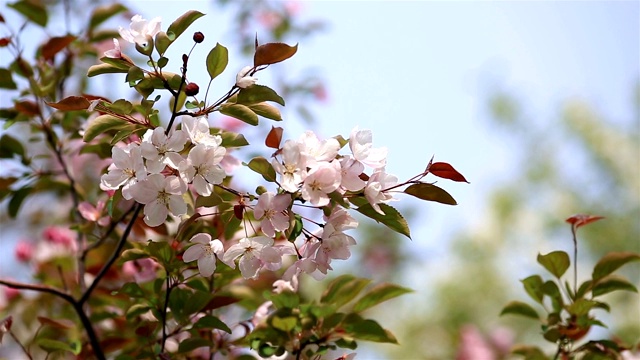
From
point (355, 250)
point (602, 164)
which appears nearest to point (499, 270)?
point (602, 164)

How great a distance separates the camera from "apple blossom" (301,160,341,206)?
2.37 ft

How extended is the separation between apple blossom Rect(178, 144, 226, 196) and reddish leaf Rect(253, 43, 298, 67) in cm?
12

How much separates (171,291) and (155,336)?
130 mm

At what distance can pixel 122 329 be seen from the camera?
1.27 m

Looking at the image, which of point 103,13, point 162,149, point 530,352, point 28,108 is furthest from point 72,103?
point 530,352

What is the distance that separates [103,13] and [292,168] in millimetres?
858

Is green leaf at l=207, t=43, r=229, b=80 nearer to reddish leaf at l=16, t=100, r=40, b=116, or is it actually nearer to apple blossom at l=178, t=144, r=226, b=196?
apple blossom at l=178, t=144, r=226, b=196

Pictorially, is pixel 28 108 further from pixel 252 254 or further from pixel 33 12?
pixel 252 254

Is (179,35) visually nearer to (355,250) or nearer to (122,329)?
(122,329)

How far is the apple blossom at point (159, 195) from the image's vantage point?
75 centimetres

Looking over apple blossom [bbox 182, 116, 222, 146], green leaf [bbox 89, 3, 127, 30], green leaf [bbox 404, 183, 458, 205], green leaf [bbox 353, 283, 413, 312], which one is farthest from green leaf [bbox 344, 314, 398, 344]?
green leaf [bbox 89, 3, 127, 30]

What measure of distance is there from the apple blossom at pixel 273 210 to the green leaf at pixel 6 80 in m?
0.71

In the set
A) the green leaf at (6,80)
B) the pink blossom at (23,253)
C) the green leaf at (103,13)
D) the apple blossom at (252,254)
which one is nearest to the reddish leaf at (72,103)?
the apple blossom at (252,254)

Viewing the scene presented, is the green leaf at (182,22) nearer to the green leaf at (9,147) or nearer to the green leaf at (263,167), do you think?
the green leaf at (263,167)
